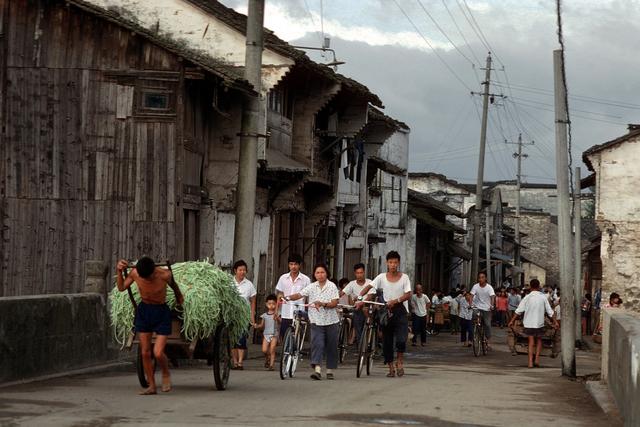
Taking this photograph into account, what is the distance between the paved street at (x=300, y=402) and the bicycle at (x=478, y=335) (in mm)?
10250

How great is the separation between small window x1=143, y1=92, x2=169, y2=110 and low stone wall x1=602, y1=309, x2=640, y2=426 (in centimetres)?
992

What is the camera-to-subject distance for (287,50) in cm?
2873

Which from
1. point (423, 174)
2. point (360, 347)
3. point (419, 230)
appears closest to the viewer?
point (360, 347)

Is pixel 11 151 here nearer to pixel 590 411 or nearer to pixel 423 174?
pixel 590 411

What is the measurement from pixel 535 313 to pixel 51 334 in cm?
1287

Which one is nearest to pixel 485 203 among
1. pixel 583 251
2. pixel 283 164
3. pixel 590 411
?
pixel 583 251

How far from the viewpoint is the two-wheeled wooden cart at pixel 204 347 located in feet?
48.9

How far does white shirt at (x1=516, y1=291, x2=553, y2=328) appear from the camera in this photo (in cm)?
2633

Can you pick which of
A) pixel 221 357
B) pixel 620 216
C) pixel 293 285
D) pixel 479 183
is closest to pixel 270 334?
pixel 293 285

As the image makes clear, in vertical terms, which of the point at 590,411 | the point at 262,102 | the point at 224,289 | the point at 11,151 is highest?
the point at 262,102

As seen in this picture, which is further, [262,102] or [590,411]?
[262,102]

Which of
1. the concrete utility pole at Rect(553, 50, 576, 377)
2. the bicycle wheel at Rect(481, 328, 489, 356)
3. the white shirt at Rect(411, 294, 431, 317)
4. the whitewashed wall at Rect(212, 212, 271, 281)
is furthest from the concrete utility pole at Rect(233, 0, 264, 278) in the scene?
the white shirt at Rect(411, 294, 431, 317)

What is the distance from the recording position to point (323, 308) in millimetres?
18578

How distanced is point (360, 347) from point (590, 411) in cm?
509
